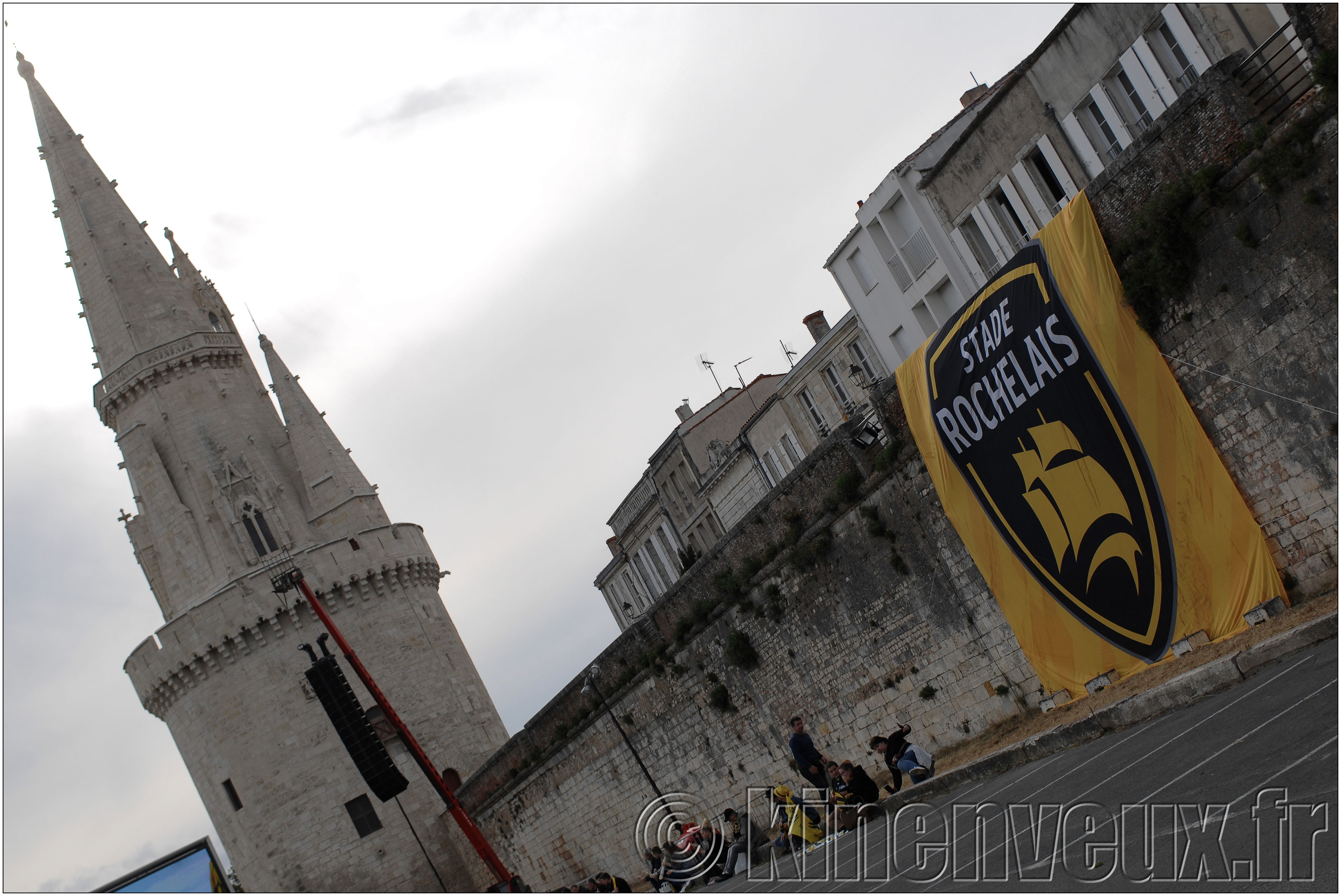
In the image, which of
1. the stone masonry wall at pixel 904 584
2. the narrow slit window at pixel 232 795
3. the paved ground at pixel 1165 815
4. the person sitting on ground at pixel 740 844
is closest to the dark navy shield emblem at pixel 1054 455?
the stone masonry wall at pixel 904 584

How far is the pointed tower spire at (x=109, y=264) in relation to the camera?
1390 inches

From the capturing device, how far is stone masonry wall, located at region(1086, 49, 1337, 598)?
32.6 ft

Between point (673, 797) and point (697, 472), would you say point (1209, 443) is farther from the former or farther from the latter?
point (697, 472)

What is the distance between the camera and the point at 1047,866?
7.03m

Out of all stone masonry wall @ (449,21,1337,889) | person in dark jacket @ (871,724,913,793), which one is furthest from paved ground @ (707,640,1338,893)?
stone masonry wall @ (449,21,1337,889)

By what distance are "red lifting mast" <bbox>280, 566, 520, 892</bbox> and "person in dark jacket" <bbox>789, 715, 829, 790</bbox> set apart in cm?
1681

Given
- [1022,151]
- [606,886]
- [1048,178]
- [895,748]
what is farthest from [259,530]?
[895,748]

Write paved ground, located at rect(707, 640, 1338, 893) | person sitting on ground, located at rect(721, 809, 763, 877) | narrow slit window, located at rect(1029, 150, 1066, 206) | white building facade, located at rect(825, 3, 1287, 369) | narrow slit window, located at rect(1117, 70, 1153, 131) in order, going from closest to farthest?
paved ground, located at rect(707, 640, 1338, 893) → person sitting on ground, located at rect(721, 809, 763, 877) → white building facade, located at rect(825, 3, 1287, 369) → narrow slit window, located at rect(1117, 70, 1153, 131) → narrow slit window, located at rect(1029, 150, 1066, 206)

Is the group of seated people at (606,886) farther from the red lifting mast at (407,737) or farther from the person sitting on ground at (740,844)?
the red lifting mast at (407,737)

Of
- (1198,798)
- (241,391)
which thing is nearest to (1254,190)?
(1198,798)

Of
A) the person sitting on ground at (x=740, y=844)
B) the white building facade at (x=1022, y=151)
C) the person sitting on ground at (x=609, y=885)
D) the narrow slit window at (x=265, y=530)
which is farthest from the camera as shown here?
the narrow slit window at (x=265, y=530)

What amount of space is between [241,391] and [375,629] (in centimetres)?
868

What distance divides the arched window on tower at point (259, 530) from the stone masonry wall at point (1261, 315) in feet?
93.9

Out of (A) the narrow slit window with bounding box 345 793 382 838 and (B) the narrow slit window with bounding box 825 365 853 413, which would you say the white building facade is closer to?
(B) the narrow slit window with bounding box 825 365 853 413
